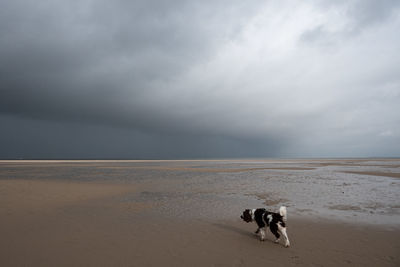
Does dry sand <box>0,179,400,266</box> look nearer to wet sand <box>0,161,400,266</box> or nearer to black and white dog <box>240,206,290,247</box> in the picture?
wet sand <box>0,161,400,266</box>

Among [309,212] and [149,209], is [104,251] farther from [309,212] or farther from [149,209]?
[309,212]

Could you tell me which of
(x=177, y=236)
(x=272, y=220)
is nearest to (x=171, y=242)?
(x=177, y=236)

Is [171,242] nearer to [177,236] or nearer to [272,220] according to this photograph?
[177,236]

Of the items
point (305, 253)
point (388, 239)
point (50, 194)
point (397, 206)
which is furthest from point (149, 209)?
point (397, 206)

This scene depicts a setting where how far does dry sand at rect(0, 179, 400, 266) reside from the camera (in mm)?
5980

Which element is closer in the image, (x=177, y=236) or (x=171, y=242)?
(x=171, y=242)

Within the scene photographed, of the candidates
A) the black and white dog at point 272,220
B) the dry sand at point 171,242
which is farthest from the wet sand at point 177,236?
the black and white dog at point 272,220

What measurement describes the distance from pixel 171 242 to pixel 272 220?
3468 mm

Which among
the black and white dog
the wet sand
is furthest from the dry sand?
the black and white dog

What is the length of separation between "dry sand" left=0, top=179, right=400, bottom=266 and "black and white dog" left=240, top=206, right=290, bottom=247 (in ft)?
1.17

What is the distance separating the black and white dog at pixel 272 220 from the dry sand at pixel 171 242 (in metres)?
0.36

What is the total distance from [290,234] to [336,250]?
1.66 meters

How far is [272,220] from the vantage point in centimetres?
717

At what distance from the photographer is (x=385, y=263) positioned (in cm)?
586
